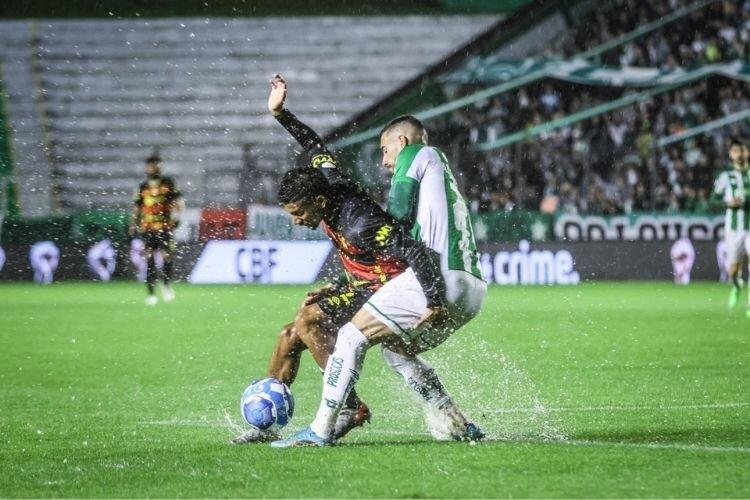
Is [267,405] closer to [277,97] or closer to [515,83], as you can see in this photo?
[277,97]

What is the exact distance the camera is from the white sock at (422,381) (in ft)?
23.5

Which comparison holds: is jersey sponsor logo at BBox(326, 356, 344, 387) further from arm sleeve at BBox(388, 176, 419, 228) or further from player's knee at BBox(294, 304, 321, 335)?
arm sleeve at BBox(388, 176, 419, 228)

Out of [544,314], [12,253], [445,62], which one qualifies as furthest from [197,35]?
[544,314]

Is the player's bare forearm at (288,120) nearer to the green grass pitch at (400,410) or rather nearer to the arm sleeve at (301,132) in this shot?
the arm sleeve at (301,132)

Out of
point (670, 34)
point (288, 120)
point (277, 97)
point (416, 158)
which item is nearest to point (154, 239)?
point (288, 120)

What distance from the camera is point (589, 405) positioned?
8.74 m

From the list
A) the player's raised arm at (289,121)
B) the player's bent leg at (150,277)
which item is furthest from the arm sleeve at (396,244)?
the player's bent leg at (150,277)

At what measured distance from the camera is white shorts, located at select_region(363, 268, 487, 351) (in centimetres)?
668

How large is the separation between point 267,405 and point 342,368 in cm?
63

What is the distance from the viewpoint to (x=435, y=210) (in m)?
6.88

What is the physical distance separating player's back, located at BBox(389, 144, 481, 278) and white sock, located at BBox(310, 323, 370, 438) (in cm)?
61

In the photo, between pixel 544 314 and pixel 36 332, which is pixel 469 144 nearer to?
pixel 544 314

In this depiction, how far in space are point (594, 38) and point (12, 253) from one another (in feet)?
45.5

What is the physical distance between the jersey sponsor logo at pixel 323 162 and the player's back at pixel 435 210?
1.44 ft
